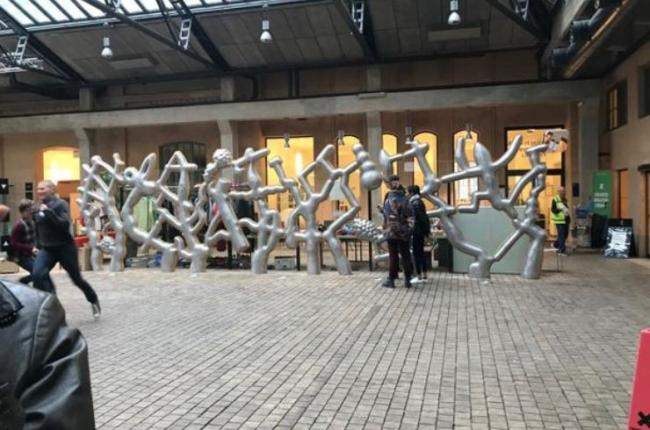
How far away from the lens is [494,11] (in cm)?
1659

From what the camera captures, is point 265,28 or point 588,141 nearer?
point 265,28

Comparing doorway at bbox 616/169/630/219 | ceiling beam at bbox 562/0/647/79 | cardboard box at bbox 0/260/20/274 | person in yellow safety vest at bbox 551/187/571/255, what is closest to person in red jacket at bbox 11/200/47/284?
cardboard box at bbox 0/260/20/274

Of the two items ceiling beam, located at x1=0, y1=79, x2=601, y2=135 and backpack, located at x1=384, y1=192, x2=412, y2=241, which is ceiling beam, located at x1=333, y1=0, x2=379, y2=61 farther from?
backpack, located at x1=384, y1=192, x2=412, y2=241

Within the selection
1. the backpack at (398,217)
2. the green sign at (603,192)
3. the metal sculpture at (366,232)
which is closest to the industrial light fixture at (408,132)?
the green sign at (603,192)

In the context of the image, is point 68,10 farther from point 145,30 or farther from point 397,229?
point 397,229

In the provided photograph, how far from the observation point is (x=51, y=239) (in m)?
7.33

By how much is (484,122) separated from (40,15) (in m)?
15.0

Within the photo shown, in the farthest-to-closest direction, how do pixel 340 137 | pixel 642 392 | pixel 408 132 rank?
pixel 340 137
pixel 408 132
pixel 642 392

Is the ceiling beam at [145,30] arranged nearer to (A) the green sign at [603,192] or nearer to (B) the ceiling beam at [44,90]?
(B) the ceiling beam at [44,90]

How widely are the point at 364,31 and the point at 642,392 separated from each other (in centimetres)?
1586

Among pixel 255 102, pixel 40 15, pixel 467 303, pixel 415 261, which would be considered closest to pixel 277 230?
pixel 415 261

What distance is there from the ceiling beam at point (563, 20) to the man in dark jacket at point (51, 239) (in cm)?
997

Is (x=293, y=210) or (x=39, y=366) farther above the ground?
(x=293, y=210)

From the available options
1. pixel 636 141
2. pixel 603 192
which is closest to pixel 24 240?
pixel 636 141
